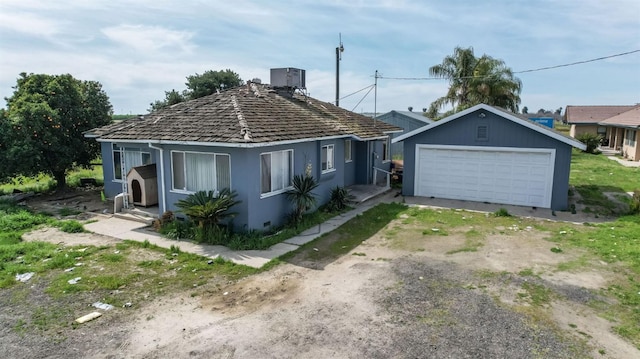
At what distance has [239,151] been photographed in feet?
36.2

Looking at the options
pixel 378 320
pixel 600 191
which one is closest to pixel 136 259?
pixel 378 320

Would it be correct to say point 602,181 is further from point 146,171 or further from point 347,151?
point 146,171

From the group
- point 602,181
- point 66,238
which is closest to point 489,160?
point 602,181

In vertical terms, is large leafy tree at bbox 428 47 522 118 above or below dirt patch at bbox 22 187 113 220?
above

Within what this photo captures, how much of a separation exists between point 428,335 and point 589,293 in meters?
3.68

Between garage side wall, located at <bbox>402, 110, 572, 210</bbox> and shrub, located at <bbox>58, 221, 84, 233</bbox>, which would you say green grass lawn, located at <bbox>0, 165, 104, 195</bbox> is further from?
garage side wall, located at <bbox>402, 110, 572, 210</bbox>

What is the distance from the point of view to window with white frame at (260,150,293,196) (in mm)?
11875

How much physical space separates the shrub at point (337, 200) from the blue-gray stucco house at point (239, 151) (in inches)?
9.7

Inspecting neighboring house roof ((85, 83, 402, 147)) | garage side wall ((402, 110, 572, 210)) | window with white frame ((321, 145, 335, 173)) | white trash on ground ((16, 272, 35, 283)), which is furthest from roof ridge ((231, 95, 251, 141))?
garage side wall ((402, 110, 572, 210))

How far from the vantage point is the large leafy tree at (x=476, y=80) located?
1234 inches

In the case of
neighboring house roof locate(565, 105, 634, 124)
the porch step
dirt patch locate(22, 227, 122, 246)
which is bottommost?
dirt patch locate(22, 227, 122, 246)

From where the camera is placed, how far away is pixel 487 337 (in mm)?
6242

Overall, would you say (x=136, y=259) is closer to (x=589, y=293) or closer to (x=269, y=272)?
(x=269, y=272)

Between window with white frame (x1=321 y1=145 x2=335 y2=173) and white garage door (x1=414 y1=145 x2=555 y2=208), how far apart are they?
12.2 feet
